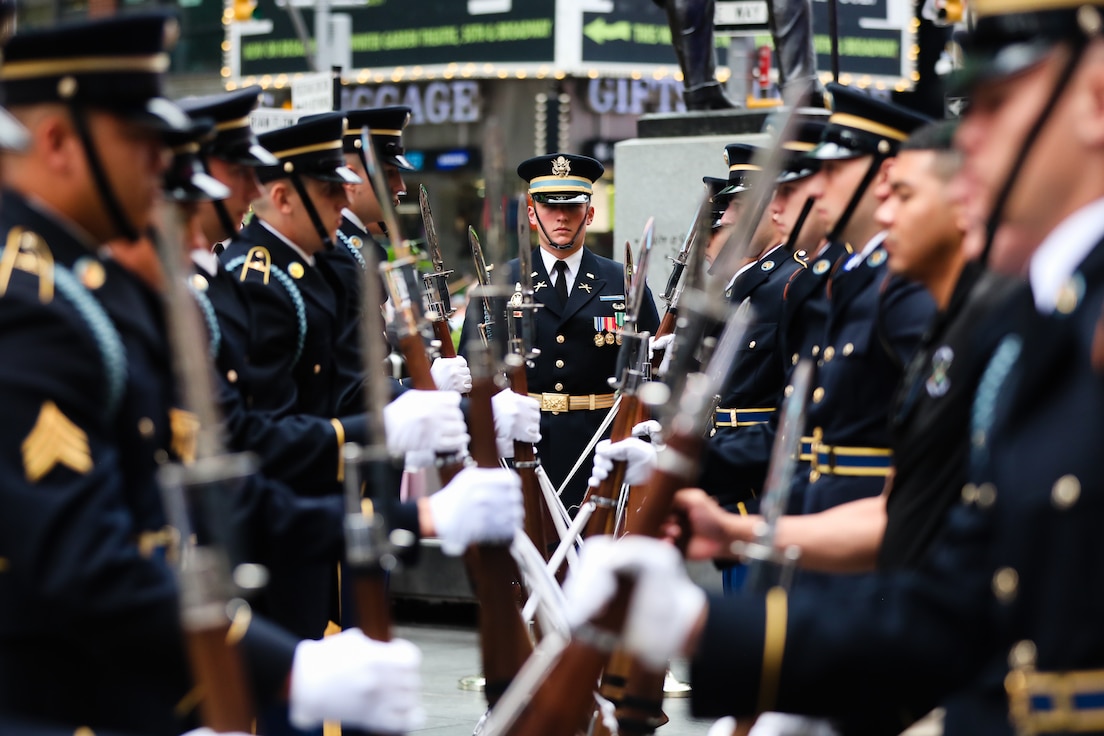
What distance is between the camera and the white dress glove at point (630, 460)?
4555 millimetres

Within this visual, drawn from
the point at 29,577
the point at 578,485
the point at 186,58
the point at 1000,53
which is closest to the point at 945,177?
the point at 1000,53

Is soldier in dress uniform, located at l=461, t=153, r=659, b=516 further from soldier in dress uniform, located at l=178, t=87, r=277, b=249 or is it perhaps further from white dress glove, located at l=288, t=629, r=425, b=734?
white dress glove, located at l=288, t=629, r=425, b=734

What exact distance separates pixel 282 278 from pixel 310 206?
0.41 metres

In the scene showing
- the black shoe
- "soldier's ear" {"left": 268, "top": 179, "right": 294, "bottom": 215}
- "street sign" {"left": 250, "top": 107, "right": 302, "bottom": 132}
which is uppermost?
the black shoe

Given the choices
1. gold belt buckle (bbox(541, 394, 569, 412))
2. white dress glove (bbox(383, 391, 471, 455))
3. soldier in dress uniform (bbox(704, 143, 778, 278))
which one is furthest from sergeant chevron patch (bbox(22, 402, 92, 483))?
gold belt buckle (bbox(541, 394, 569, 412))

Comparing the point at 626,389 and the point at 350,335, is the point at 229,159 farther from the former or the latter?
the point at 626,389

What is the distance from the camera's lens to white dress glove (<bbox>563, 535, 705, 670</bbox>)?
211 cm

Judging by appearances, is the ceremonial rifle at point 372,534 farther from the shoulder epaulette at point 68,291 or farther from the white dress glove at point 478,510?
the white dress glove at point 478,510

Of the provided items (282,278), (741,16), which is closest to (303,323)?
(282,278)

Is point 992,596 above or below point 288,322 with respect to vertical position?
below

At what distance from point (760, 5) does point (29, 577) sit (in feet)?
28.3

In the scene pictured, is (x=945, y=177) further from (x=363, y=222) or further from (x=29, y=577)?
(x=363, y=222)

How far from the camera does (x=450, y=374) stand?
605cm

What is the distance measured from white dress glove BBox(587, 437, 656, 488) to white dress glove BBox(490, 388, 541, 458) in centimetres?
50
